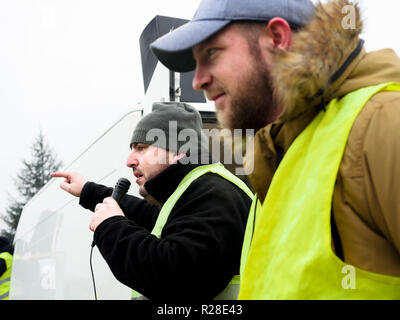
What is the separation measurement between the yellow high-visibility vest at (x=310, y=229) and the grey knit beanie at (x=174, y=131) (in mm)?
1259

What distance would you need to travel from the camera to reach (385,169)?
0.91 metres

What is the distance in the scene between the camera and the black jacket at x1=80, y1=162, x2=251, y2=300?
1794mm

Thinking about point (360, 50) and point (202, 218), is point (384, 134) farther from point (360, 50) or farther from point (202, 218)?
point (202, 218)

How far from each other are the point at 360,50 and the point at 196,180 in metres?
1.07

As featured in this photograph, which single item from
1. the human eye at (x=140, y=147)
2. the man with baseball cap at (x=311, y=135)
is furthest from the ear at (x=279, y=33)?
the human eye at (x=140, y=147)

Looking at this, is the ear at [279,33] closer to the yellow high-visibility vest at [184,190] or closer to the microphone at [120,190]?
the yellow high-visibility vest at [184,190]

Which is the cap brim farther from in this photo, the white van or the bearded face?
the white van

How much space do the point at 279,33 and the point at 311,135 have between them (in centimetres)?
37

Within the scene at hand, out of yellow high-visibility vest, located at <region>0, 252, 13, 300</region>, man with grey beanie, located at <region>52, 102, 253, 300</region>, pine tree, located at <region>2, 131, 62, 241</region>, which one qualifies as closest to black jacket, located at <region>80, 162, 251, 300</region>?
man with grey beanie, located at <region>52, 102, 253, 300</region>

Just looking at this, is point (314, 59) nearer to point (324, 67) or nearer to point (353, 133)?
point (324, 67)

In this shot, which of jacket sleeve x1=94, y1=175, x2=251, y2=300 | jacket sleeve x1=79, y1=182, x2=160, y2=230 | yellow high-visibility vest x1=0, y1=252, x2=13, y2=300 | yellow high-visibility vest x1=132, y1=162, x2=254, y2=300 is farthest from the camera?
yellow high-visibility vest x1=0, y1=252, x2=13, y2=300

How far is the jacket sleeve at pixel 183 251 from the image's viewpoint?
1.79m

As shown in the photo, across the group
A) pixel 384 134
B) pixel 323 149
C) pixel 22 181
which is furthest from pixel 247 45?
pixel 22 181

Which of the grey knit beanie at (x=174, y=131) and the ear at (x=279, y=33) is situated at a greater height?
the ear at (x=279, y=33)
